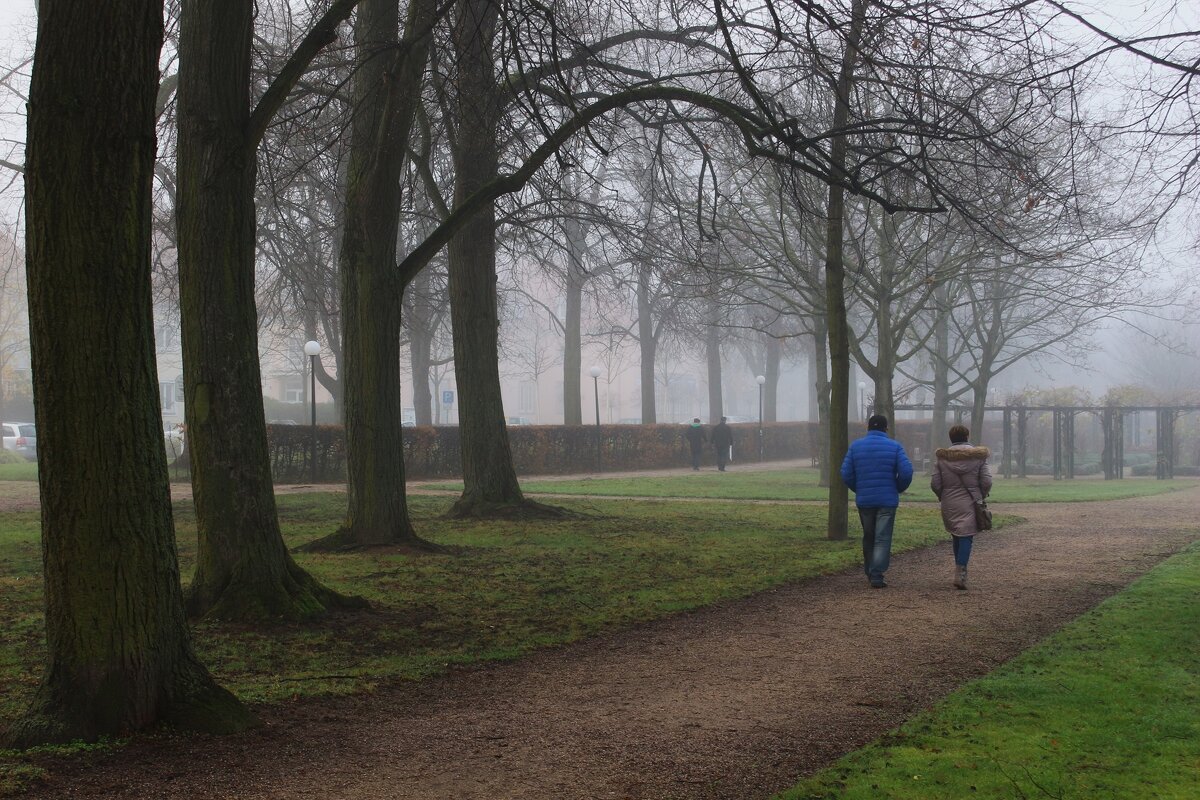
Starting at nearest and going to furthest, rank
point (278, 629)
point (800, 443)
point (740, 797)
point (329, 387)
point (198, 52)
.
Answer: point (740, 797) < point (278, 629) < point (198, 52) < point (329, 387) < point (800, 443)

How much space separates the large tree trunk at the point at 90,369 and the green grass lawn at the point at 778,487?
1845cm

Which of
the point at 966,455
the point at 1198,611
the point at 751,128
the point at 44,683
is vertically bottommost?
the point at 1198,611

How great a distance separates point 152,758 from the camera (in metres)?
4.86

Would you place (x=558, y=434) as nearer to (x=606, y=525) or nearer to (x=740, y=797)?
(x=606, y=525)

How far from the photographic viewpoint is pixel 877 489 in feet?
35.2

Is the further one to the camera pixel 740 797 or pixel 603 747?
pixel 603 747

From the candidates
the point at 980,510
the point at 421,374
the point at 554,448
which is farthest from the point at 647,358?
the point at 980,510

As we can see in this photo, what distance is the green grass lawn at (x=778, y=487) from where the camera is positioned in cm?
2362

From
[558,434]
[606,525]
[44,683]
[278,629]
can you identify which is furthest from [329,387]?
[44,683]

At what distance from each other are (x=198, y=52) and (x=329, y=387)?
82.0ft

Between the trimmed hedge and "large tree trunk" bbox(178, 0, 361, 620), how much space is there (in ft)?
48.6

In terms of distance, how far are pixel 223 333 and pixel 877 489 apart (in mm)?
6113

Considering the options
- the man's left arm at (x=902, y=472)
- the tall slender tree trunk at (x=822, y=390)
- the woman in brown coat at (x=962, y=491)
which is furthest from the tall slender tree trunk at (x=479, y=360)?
the tall slender tree trunk at (x=822, y=390)

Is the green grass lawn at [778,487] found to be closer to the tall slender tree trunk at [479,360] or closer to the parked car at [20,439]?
the tall slender tree trunk at [479,360]
